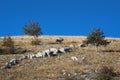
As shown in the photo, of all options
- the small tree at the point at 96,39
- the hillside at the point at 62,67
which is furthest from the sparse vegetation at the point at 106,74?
the small tree at the point at 96,39

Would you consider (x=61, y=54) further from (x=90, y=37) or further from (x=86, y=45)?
(x=86, y=45)

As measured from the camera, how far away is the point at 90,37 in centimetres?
7000

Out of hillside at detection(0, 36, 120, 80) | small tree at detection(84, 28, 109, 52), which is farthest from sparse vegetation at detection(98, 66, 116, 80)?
small tree at detection(84, 28, 109, 52)

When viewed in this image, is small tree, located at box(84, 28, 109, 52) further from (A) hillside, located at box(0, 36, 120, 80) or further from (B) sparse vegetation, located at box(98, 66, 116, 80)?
Answer: (B) sparse vegetation, located at box(98, 66, 116, 80)

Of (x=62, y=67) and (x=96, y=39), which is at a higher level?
→ (x=96, y=39)

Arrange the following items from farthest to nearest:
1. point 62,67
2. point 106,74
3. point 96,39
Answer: point 96,39
point 62,67
point 106,74

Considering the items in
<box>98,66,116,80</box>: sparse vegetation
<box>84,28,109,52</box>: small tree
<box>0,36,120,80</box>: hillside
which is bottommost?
<box>98,66,116,80</box>: sparse vegetation

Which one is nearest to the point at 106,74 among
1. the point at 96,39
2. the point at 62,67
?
the point at 62,67

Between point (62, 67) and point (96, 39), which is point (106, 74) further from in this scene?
point (96, 39)

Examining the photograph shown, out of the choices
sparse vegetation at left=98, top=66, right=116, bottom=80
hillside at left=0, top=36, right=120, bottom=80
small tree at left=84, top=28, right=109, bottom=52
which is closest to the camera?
sparse vegetation at left=98, top=66, right=116, bottom=80

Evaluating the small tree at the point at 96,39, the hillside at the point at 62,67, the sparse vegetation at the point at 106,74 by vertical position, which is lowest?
the sparse vegetation at the point at 106,74

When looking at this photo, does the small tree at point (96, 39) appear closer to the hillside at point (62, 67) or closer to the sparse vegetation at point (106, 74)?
the hillside at point (62, 67)

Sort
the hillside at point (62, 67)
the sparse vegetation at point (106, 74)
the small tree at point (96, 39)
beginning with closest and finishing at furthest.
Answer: the sparse vegetation at point (106, 74) → the hillside at point (62, 67) → the small tree at point (96, 39)

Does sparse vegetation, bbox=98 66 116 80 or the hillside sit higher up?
the hillside
